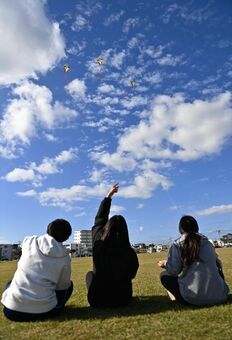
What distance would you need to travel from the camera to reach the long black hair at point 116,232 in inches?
263

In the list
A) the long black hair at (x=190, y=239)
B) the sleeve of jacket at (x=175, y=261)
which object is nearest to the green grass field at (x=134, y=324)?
the sleeve of jacket at (x=175, y=261)

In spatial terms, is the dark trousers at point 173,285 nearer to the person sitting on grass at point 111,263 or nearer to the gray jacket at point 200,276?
the gray jacket at point 200,276

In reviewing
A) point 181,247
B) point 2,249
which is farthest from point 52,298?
point 2,249

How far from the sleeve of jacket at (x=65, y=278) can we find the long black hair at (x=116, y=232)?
0.73 meters

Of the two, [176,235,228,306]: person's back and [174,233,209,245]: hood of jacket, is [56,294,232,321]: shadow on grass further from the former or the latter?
[174,233,209,245]: hood of jacket

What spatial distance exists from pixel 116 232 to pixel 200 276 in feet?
4.83

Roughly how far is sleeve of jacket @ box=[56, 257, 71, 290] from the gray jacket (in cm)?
162

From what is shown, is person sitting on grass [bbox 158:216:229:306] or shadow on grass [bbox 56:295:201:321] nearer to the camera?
shadow on grass [bbox 56:295:201:321]

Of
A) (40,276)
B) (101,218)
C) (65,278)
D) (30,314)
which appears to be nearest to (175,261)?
(101,218)

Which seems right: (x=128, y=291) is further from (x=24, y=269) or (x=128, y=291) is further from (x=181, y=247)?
(x=24, y=269)

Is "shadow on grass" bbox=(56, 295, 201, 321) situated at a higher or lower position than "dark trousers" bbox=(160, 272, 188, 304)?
lower

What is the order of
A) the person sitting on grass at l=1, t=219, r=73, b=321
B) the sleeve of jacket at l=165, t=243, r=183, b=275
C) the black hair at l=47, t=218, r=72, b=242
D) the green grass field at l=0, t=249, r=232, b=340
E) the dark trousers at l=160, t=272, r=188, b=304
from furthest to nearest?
the dark trousers at l=160, t=272, r=188, b=304 < the sleeve of jacket at l=165, t=243, r=183, b=275 < the black hair at l=47, t=218, r=72, b=242 < the person sitting on grass at l=1, t=219, r=73, b=321 < the green grass field at l=0, t=249, r=232, b=340

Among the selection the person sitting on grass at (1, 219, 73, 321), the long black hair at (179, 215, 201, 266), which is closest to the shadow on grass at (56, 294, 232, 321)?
the person sitting on grass at (1, 219, 73, 321)

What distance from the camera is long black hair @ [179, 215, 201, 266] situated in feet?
21.7
